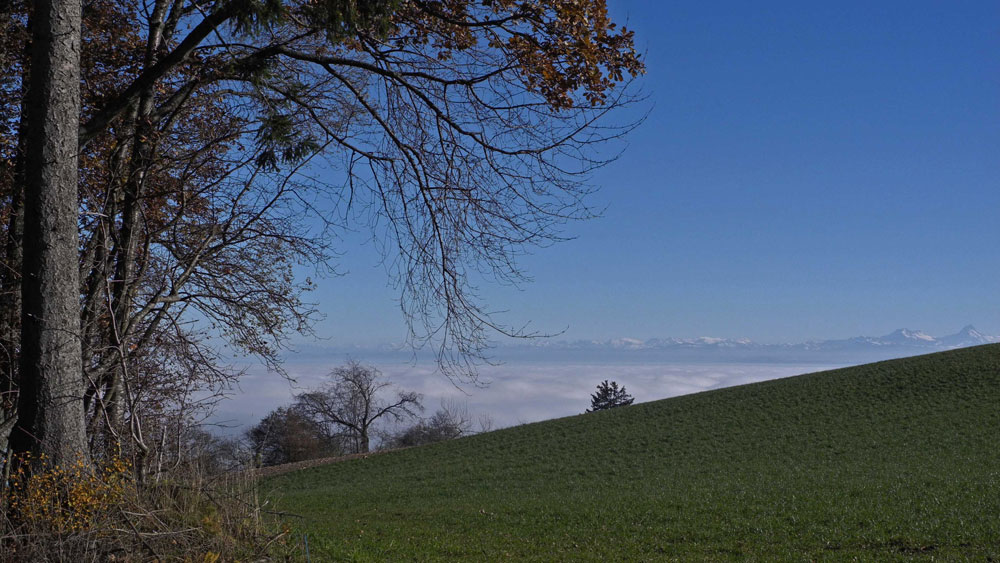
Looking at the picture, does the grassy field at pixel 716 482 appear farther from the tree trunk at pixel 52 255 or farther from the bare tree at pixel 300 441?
the bare tree at pixel 300 441

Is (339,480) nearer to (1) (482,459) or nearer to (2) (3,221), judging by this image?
(1) (482,459)

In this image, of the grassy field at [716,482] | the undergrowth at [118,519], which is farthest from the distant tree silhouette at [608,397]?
the undergrowth at [118,519]

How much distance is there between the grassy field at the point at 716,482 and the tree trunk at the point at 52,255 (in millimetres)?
3647

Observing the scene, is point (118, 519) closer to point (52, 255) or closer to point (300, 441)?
point (52, 255)

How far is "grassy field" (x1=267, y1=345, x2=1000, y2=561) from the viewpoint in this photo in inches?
434

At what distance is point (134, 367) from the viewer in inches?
367

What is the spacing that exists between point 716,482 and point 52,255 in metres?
18.8

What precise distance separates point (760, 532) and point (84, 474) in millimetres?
10577

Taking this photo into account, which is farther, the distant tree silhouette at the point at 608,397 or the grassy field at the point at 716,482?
the distant tree silhouette at the point at 608,397

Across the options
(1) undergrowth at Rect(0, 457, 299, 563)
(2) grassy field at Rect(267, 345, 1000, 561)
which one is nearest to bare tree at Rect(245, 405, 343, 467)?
(2) grassy field at Rect(267, 345, 1000, 561)

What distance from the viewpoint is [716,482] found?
2056 cm

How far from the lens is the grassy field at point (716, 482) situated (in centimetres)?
1103

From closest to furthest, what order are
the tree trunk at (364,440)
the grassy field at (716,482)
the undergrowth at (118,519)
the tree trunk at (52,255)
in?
1. the undergrowth at (118,519)
2. the tree trunk at (52,255)
3. the grassy field at (716,482)
4. the tree trunk at (364,440)

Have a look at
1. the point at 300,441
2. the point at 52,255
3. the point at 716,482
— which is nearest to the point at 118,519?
the point at 52,255
